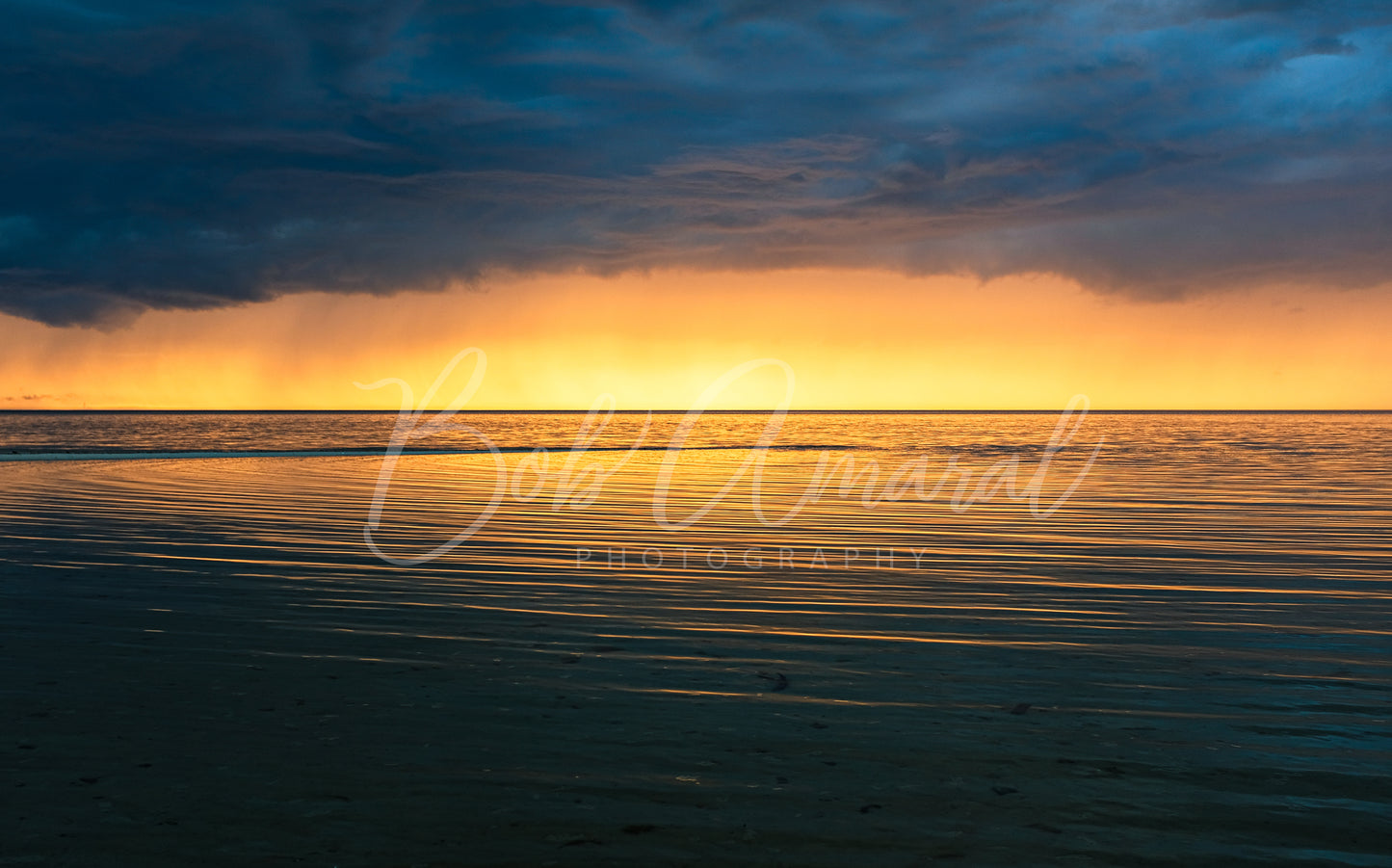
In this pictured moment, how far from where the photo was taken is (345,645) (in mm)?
9664

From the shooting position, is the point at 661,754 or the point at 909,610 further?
the point at 909,610

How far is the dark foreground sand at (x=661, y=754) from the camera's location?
518 centimetres

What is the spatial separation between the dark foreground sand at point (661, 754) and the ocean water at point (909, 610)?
5 centimetres

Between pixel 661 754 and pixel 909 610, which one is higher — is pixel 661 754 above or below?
below

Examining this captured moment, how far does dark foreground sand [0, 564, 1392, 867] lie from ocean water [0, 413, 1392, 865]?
0.05m

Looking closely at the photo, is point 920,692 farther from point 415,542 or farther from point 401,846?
point 415,542

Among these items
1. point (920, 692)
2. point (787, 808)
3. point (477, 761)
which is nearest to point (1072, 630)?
point (920, 692)

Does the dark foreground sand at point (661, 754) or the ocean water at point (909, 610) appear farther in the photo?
the ocean water at point (909, 610)

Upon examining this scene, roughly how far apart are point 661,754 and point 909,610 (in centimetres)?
595

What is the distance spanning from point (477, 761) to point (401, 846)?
1215 millimetres

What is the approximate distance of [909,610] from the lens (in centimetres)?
1173

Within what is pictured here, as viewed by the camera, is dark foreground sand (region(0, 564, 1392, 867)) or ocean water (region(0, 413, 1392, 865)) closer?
dark foreground sand (region(0, 564, 1392, 867))

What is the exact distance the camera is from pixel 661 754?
6.48 m

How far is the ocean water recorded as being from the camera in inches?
242
